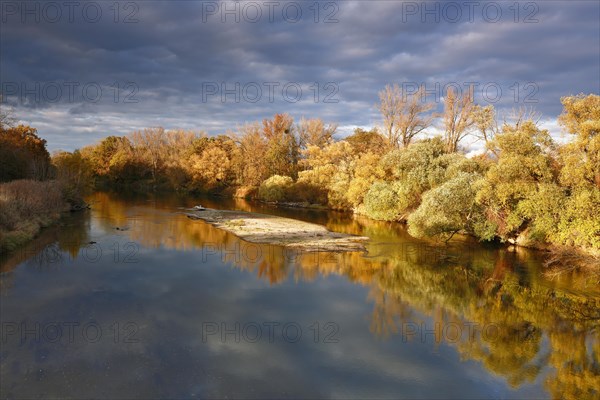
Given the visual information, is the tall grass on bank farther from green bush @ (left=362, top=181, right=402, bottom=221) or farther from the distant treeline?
green bush @ (left=362, top=181, right=402, bottom=221)

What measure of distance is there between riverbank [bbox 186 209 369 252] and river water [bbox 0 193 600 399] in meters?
3.01

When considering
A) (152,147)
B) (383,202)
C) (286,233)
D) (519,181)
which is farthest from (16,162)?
(152,147)

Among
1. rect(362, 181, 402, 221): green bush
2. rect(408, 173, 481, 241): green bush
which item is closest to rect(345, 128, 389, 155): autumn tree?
rect(362, 181, 402, 221): green bush

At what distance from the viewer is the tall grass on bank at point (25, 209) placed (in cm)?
2659

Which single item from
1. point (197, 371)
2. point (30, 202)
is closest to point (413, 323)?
point (197, 371)

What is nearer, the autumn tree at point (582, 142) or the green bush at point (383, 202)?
the autumn tree at point (582, 142)

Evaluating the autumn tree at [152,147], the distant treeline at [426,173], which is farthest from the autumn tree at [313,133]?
the autumn tree at [152,147]

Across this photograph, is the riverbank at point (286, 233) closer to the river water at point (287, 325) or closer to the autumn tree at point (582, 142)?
the river water at point (287, 325)

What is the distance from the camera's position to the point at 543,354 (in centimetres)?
1370

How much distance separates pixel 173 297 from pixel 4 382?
24.9ft

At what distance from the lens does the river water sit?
11.4m

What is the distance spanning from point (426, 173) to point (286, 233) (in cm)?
1510

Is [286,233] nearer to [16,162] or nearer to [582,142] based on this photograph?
[582,142]

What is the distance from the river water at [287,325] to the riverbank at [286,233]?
9.89ft
